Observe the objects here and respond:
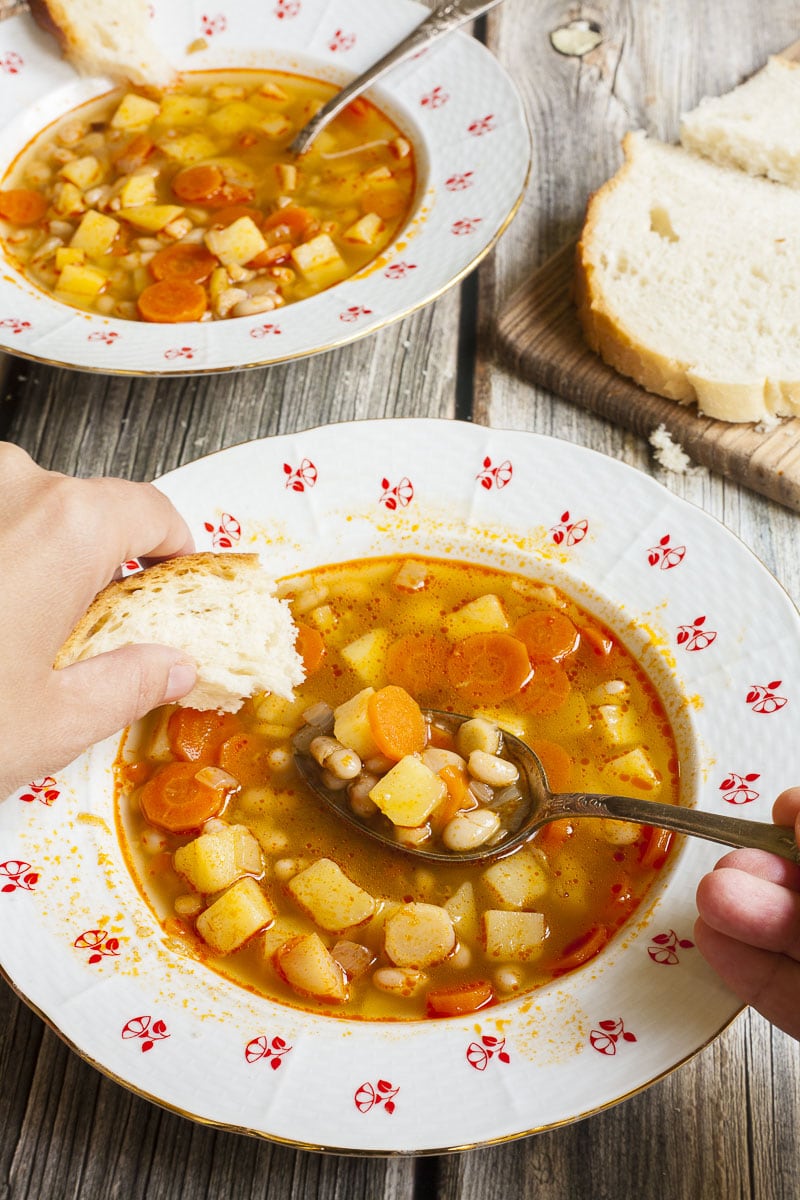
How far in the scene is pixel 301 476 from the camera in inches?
111

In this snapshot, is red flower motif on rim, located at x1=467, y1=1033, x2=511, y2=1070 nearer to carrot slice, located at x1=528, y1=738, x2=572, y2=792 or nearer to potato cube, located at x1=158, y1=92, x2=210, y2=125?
carrot slice, located at x1=528, y1=738, x2=572, y2=792

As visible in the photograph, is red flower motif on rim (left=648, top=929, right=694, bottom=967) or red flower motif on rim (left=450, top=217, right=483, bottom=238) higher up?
red flower motif on rim (left=450, top=217, right=483, bottom=238)

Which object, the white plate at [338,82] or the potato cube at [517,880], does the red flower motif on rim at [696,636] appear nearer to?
the potato cube at [517,880]

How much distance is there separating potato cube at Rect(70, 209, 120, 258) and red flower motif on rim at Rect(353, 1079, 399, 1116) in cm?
279

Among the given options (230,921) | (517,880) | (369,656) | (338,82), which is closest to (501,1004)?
(517,880)

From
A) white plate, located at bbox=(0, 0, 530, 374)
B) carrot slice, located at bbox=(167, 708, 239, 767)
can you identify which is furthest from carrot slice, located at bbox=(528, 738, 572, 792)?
white plate, located at bbox=(0, 0, 530, 374)

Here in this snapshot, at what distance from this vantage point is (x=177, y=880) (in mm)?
2328

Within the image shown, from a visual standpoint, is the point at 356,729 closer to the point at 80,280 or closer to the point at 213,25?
the point at 80,280

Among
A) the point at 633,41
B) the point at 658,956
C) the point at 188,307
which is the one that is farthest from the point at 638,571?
the point at 633,41

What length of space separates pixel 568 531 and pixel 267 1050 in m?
1.42

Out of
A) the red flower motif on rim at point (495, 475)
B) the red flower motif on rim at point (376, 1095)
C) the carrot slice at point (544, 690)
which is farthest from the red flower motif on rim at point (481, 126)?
the red flower motif on rim at point (376, 1095)

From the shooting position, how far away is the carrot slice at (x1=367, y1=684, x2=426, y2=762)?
7.92 feet

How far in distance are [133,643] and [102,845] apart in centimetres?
44

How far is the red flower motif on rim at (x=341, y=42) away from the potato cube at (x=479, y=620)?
2464 millimetres
